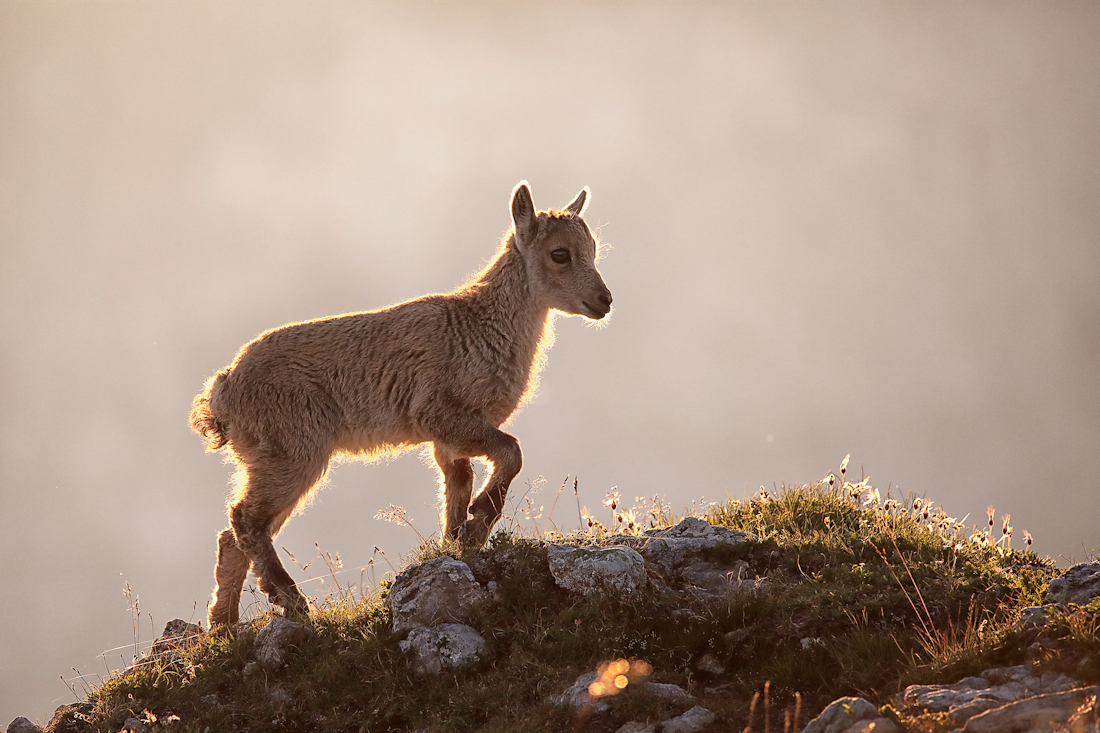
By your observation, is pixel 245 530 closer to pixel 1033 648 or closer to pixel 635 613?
pixel 635 613

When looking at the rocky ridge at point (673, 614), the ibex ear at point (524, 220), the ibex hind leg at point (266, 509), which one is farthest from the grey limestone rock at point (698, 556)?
the ibex ear at point (524, 220)

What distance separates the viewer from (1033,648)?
5941 millimetres

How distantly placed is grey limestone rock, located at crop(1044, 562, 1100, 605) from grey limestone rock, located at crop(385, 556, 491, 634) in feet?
14.7

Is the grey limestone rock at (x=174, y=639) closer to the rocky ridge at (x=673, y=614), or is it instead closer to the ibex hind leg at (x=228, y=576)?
the rocky ridge at (x=673, y=614)

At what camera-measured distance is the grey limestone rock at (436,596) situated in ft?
26.0

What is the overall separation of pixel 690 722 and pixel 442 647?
2.29 metres

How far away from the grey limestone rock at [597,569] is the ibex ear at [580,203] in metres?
5.30

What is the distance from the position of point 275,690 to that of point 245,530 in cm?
260

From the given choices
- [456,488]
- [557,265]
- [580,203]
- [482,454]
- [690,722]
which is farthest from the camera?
[580,203]

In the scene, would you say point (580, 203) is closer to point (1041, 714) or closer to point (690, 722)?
point (690, 722)

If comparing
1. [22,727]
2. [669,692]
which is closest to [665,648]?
[669,692]

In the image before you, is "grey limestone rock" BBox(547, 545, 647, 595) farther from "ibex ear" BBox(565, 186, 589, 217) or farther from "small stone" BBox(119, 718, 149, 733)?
"ibex ear" BBox(565, 186, 589, 217)

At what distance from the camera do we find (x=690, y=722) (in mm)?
6129

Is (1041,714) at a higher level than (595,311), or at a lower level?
lower
